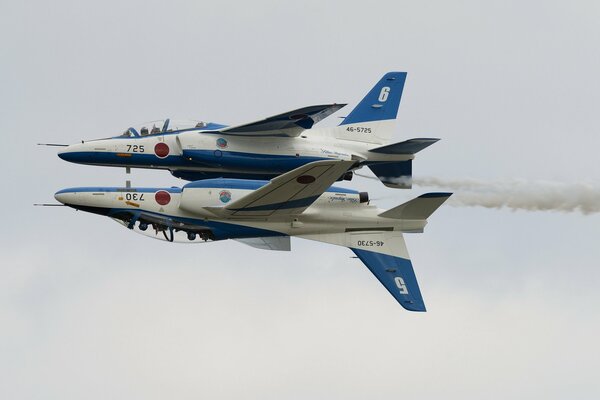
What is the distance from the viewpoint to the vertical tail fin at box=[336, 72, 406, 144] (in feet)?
220

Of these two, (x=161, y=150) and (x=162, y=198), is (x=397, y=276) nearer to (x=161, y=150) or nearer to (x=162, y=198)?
(x=162, y=198)

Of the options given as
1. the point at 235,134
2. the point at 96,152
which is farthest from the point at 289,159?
the point at 96,152

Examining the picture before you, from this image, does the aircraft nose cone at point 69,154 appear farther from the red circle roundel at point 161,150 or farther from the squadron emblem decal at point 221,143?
the squadron emblem decal at point 221,143

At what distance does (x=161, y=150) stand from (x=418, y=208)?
26.6 feet

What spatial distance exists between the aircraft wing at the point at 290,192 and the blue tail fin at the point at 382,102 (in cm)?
657

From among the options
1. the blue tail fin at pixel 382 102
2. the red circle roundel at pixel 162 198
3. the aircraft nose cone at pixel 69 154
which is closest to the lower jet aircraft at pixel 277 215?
the red circle roundel at pixel 162 198

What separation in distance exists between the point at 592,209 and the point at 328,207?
8859mm

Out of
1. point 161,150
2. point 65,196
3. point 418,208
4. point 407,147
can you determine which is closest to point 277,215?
point 418,208

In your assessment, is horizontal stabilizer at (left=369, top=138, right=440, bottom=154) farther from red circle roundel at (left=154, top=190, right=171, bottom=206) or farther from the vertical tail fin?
red circle roundel at (left=154, top=190, right=171, bottom=206)

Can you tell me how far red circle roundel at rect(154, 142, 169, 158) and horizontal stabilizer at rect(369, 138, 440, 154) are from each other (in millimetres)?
6570

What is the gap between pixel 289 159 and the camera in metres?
64.8

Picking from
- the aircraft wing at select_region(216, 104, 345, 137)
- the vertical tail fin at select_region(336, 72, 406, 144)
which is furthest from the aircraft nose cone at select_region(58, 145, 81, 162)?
the vertical tail fin at select_region(336, 72, 406, 144)

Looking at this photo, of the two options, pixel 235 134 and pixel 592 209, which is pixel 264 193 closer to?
pixel 235 134

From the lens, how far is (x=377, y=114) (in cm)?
6825
